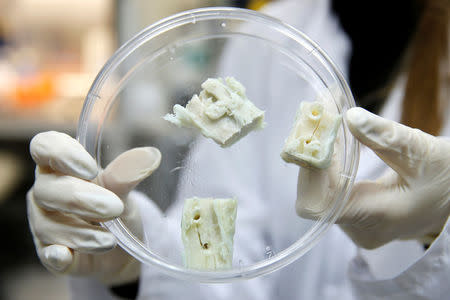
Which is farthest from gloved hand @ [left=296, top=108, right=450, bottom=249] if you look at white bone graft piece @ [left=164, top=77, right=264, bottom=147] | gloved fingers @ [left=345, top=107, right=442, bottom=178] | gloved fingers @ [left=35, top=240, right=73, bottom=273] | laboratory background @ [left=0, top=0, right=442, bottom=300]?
laboratory background @ [left=0, top=0, right=442, bottom=300]

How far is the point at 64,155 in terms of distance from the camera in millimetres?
593

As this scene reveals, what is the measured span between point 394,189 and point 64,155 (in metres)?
0.55

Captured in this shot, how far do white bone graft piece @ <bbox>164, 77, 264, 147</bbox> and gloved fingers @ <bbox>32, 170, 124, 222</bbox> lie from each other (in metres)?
0.17

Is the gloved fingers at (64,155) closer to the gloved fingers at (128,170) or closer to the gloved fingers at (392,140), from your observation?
the gloved fingers at (128,170)

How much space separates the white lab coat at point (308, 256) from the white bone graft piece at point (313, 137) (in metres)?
0.09

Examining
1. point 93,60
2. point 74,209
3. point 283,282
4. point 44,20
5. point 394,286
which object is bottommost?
point 283,282

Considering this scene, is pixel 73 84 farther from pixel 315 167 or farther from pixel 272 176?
pixel 315 167

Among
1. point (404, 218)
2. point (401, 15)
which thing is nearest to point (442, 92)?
point (401, 15)

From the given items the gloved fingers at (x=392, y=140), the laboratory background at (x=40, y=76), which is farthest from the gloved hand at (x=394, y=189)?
the laboratory background at (x=40, y=76)

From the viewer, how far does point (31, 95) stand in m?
1.92

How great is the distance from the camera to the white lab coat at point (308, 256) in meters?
0.69

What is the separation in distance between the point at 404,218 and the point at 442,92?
0.46 meters

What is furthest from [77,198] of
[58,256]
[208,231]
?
[208,231]

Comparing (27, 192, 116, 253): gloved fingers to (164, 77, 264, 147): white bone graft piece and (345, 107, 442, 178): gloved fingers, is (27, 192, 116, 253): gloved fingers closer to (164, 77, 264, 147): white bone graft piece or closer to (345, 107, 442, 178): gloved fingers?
(164, 77, 264, 147): white bone graft piece
